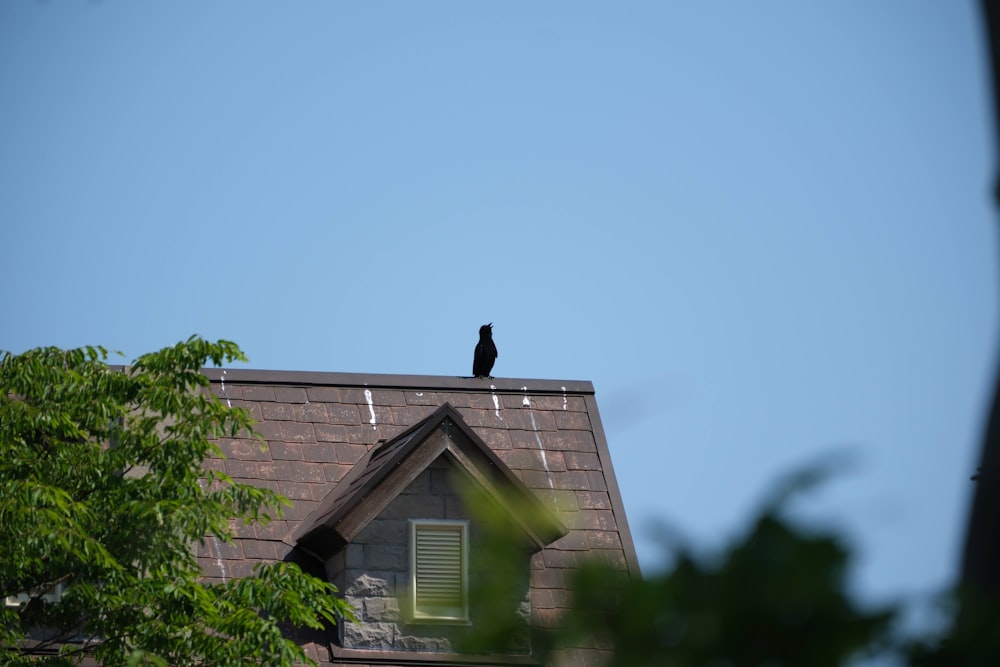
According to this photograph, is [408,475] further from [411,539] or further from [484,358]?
[484,358]

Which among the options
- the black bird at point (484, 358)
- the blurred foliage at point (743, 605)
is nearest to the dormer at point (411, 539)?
the black bird at point (484, 358)

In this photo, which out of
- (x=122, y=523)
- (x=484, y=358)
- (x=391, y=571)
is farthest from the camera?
(x=484, y=358)

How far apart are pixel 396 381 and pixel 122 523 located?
4.60m

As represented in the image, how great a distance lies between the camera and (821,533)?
8.98 feet

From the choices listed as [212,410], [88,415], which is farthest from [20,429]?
[212,410]

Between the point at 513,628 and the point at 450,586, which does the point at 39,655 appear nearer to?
the point at 450,586

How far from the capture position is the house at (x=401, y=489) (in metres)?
12.5

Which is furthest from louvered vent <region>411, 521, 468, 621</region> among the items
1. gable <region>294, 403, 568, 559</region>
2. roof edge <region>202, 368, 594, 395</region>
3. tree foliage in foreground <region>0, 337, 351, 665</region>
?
roof edge <region>202, 368, 594, 395</region>

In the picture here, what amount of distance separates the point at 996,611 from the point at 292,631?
33.4 feet

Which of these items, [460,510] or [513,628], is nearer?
[513,628]

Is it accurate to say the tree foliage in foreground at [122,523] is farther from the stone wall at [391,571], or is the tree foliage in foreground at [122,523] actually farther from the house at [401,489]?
the house at [401,489]

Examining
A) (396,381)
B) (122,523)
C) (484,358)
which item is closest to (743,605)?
(122,523)

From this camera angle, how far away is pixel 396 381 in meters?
14.9

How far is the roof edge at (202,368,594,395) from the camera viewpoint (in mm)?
14641
